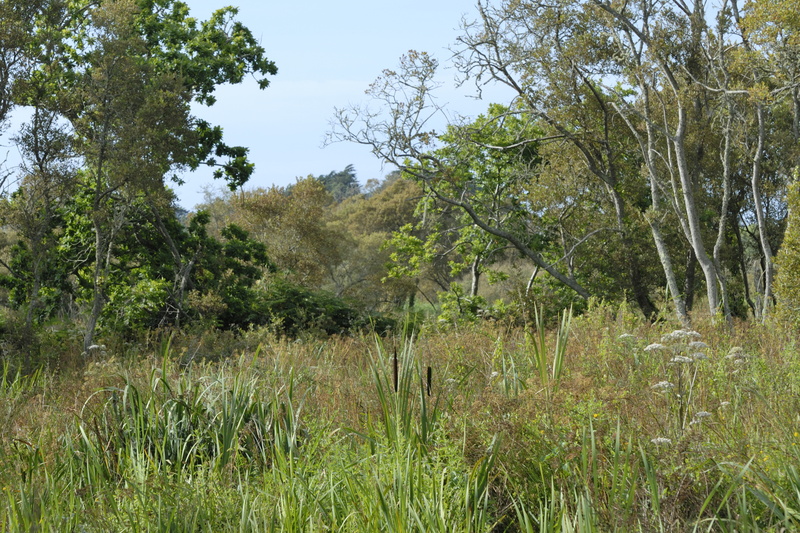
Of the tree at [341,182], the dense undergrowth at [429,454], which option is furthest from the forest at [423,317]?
the tree at [341,182]

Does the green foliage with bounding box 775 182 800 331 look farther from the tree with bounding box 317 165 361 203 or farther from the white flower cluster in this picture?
the tree with bounding box 317 165 361 203

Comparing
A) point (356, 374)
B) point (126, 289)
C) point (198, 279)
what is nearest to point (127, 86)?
point (126, 289)

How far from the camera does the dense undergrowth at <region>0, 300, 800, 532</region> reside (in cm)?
380

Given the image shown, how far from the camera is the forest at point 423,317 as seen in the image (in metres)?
4.11

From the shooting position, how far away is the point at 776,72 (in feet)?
43.6

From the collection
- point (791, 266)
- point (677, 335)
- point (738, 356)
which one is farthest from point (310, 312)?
point (677, 335)

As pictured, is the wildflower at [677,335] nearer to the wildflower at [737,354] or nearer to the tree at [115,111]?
the wildflower at [737,354]

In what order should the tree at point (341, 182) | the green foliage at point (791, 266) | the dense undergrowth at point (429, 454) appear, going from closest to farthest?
1. the dense undergrowth at point (429, 454)
2. the green foliage at point (791, 266)
3. the tree at point (341, 182)

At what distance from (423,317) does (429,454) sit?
397 inches

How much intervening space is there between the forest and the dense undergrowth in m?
0.03

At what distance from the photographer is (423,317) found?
47.3 feet

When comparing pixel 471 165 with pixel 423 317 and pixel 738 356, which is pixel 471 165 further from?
pixel 738 356

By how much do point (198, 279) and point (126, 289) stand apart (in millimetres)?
2272

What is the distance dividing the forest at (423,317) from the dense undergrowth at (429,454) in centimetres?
3
